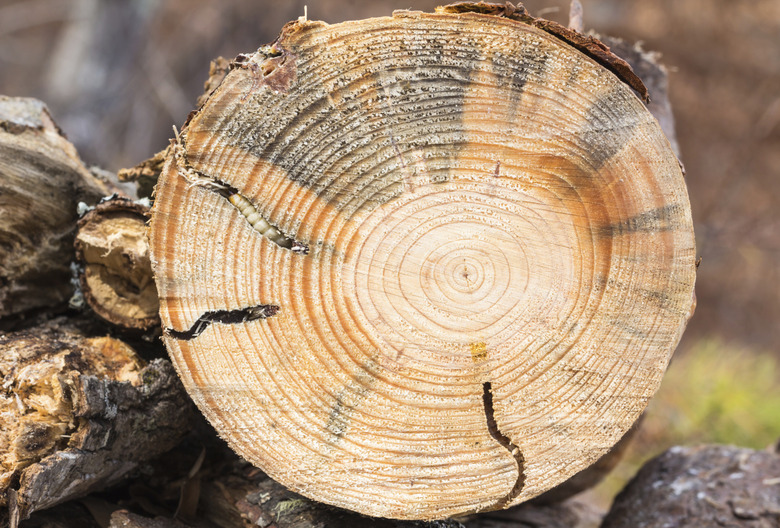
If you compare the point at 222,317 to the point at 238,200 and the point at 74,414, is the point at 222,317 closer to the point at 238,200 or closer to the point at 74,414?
the point at 238,200

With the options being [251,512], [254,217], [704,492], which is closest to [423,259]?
[254,217]

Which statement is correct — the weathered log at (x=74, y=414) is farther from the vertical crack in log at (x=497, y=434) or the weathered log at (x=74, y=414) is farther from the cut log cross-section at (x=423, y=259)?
Answer: the vertical crack in log at (x=497, y=434)

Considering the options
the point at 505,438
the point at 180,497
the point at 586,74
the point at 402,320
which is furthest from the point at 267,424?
the point at 586,74

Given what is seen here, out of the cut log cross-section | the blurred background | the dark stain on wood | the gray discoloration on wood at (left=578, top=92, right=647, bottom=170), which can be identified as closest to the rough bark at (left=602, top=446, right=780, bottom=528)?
the cut log cross-section

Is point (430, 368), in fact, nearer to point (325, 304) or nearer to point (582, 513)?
point (325, 304)

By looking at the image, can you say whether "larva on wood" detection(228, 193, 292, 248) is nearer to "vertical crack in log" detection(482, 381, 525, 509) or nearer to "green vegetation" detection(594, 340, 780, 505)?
"vertical crack in log" detection(482, 381, 525, 509)
